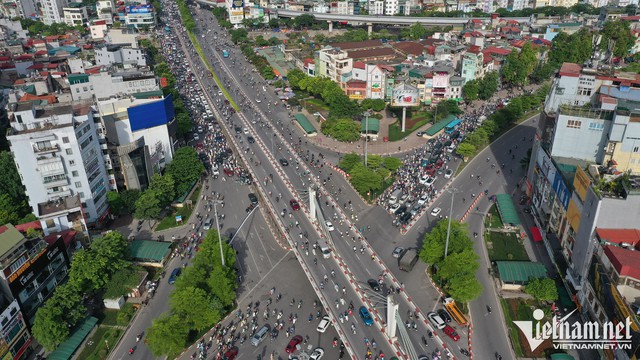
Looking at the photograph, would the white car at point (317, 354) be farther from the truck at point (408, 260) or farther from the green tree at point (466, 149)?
the green tree at point (466, 149)

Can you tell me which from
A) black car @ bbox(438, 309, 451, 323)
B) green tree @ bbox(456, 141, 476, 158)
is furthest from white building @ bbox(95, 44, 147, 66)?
black car @ bbox(438, 309, 451, 323)

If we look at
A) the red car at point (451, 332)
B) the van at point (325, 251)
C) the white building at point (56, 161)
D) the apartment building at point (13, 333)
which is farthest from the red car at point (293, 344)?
the white building at point (56, 161)

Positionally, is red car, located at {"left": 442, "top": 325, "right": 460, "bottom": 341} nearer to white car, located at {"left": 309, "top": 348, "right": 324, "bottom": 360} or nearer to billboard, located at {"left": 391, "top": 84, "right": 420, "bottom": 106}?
white car, located at {"left": 309, "top": 348, "right": 324, "bottom": 360}

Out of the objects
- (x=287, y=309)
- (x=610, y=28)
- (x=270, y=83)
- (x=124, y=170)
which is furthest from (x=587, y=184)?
(x=610, y=28)

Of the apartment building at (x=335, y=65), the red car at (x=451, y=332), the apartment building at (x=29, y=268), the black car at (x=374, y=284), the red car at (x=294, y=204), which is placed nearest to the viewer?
the apartment building at (x=29, y=268)

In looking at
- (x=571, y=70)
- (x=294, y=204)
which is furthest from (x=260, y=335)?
(x=571, y=70)

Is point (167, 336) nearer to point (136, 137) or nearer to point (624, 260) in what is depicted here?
point (136, 137)
